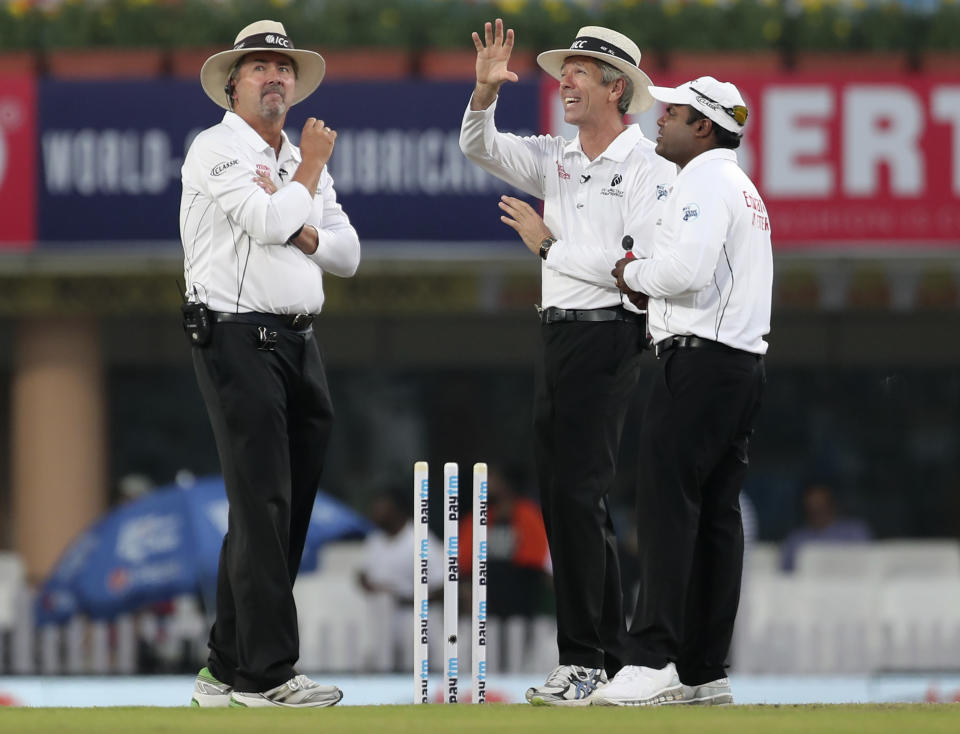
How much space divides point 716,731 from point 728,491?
1187 millimetres

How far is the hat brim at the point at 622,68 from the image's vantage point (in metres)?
6.59

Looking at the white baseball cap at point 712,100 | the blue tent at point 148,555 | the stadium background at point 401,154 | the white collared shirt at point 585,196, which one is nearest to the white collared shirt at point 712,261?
the white baseball cap at point 712,100

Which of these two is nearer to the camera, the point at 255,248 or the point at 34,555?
the point at 255,248

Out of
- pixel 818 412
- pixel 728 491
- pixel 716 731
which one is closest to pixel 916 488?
pixel 818 412

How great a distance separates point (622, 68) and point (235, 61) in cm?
133

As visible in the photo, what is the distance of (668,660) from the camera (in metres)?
6.11

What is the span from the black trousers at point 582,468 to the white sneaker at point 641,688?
15.3 inches

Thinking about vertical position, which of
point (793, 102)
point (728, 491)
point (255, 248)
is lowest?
point (728, 491)

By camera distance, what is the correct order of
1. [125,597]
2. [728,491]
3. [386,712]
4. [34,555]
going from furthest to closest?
[34,555], [125,597], [728,491], [386,712]

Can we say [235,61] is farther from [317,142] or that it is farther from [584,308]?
[584,308]

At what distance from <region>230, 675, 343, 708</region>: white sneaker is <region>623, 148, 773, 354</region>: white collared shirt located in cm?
162

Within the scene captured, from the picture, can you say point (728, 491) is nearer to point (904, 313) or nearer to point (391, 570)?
A: point (391, 570)

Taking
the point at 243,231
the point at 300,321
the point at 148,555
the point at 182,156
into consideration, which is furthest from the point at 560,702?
the point at 182,156

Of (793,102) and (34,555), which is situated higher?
(793,102)
